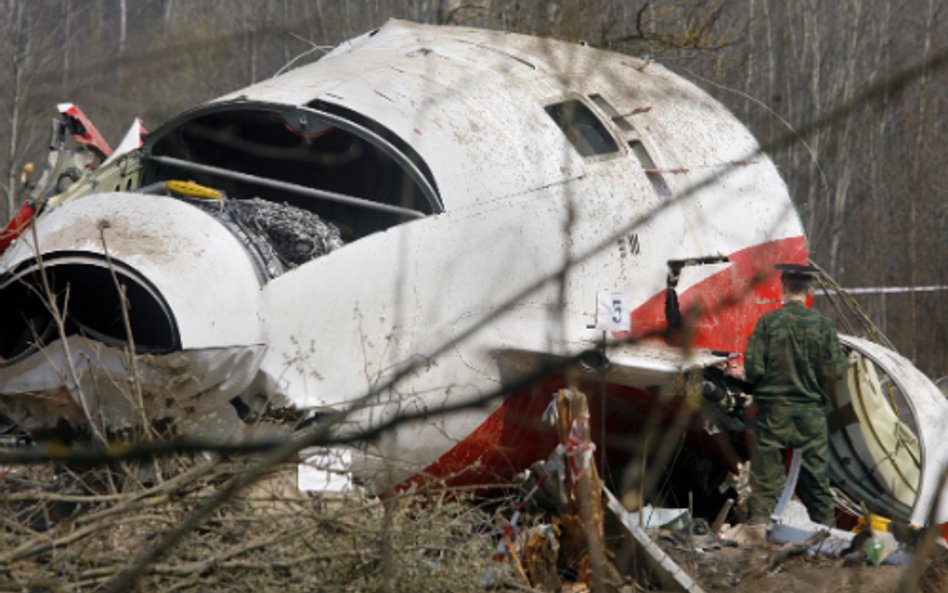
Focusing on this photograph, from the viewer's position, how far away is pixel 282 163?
7.85m

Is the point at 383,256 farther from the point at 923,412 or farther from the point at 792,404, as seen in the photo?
the point at 923,412

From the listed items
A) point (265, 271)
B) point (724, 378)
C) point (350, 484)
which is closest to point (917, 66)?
point (350, 484)

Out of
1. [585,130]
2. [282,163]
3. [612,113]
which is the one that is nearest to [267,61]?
[282,163]

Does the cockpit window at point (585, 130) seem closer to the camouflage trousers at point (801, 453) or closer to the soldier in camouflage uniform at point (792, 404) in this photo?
the soldier in camouflage uniform at point (792, 404)

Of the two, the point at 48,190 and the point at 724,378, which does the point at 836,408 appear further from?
the point at 48,190

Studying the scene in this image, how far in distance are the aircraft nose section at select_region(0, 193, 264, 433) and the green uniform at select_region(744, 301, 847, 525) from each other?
319 centimetres

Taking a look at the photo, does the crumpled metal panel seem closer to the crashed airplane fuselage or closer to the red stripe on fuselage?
the crashed airplane fuselage

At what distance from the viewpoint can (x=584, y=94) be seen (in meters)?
7.82

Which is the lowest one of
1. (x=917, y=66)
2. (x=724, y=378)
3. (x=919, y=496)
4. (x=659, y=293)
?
(x=919, y=496)

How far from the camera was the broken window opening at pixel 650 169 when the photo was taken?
25.6 ft

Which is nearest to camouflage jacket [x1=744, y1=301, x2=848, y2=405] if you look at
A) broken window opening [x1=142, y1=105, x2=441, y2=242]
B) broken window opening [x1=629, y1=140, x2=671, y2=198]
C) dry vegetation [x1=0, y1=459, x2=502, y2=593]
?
broken window opening [x1=629, y1=140, x2=671, y2=198]

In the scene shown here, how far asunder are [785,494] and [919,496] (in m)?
0.81

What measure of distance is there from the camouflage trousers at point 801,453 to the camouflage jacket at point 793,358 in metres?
0.09

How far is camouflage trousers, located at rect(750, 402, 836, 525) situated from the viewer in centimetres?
770
